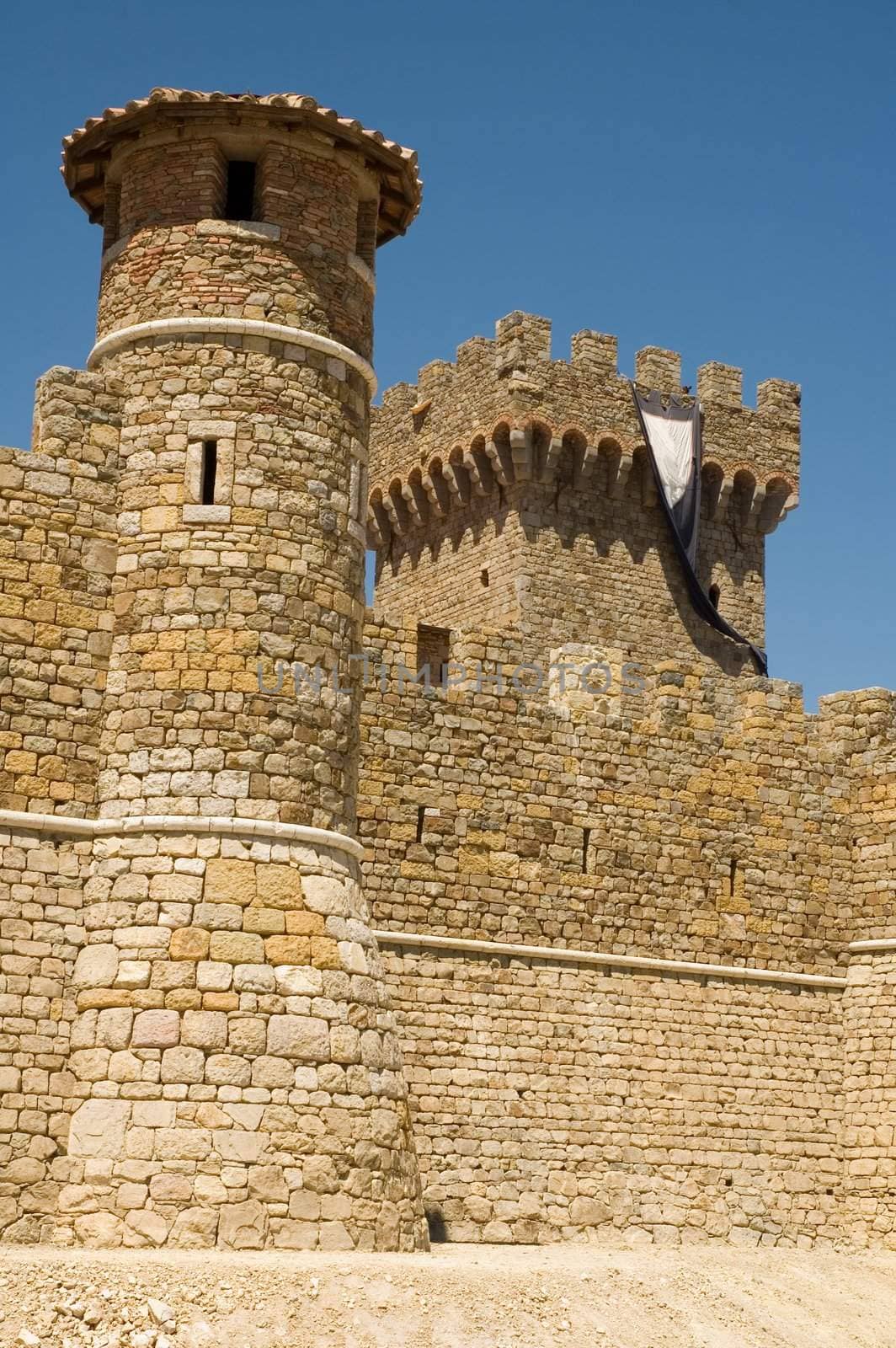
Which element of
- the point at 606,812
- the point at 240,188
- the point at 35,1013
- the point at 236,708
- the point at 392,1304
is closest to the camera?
the point at 392,1304

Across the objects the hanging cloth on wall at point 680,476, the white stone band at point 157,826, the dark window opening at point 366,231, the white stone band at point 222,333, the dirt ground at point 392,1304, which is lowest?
the dirt ground at point 392,1304

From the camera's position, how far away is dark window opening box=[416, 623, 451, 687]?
16719mm

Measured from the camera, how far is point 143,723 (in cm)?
1258

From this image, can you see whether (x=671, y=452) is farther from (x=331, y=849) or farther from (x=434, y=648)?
(x=331, y=849)

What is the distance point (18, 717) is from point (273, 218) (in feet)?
12.2

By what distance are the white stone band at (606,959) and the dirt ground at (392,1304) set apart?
2.86m

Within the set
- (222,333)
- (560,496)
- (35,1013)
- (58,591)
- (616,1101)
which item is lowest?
(616,1101)

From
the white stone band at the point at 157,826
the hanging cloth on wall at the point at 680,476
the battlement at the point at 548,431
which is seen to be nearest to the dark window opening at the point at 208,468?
the white stone band at the point at 157,826

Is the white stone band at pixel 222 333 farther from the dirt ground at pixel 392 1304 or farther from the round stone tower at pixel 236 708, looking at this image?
the dirt ground at pixel 392 1304

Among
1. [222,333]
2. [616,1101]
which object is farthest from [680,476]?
[222,333]

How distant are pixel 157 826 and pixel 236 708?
0.88m

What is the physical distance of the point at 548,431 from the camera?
2677 centimetres

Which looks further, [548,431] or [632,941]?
[548,431]

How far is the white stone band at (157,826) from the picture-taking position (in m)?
12.3
